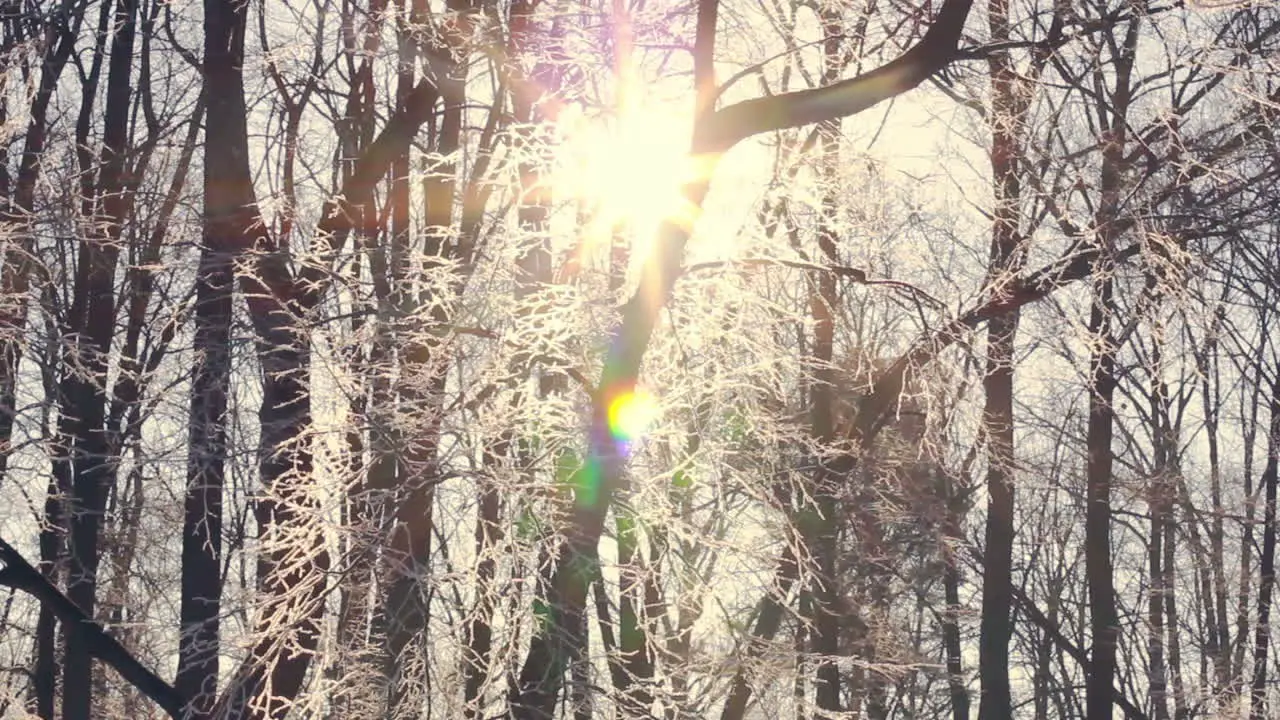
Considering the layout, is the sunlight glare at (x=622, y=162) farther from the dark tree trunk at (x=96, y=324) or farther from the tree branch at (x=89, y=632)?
the dark tree trunk at (x=96, y=324)

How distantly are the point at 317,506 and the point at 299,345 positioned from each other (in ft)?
3.52

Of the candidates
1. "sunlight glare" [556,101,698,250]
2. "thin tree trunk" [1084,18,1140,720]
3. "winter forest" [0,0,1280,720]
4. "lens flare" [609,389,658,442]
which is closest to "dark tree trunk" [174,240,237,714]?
"winter forest" [0,0,1280,720]

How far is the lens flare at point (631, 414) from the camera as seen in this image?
728 cm

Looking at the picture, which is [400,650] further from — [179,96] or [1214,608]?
[1214,608]

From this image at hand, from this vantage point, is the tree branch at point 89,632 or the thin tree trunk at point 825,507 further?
the thin tree trunk at point 825,507

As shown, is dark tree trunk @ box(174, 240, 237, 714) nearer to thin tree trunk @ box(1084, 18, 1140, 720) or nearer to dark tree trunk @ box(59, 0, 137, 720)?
dark tree trunk @ box(59, 0, 137, 720)

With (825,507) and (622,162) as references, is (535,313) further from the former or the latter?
(825,507)

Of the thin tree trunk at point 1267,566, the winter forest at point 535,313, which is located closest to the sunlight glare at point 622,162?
the winter forest at point 535,313

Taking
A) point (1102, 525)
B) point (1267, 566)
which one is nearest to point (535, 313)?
point (1102, 525)

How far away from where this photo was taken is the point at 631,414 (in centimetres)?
742

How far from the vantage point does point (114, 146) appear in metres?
11.5

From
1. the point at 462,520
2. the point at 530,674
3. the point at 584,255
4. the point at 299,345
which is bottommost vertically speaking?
the point at 530,674

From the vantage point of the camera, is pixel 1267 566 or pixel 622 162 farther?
pixel 1267 566

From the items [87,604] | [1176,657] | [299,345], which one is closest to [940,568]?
[1176,657]
